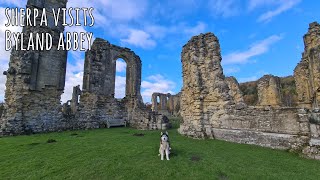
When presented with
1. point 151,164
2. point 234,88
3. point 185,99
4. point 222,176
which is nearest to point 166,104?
point 234,88

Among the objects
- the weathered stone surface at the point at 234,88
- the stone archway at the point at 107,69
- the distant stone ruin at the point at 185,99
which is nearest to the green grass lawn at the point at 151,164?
the distant stone ruin at the point at 185,99

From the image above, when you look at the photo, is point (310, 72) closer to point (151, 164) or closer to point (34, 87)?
point (151, 164)

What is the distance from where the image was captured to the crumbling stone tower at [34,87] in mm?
11719

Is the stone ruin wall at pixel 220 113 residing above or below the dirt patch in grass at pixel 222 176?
above

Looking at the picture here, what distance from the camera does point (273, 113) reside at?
7.27 m

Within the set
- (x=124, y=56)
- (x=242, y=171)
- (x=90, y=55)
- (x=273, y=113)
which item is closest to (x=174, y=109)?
(x=124, y=56)

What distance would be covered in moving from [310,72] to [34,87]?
1817 centimetres

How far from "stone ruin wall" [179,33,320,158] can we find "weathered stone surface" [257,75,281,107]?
574 centimetres

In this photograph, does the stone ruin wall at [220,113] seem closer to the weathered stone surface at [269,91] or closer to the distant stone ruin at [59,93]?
the distant stone ruin at [59,93]

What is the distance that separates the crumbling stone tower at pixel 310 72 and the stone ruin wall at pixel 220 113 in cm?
313

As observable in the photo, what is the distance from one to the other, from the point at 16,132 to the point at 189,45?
476 inches

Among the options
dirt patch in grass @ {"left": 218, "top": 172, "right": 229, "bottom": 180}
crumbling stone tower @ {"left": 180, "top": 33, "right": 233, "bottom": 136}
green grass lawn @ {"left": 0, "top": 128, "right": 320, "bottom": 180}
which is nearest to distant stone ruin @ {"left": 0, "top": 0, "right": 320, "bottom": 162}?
crumbling stone tower @ {"left": 180, "top": 33, "right": 233, "bottom": 136}

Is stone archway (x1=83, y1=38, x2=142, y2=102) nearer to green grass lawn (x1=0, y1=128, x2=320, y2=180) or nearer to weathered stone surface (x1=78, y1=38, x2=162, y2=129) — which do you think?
weathered stone surface (x1=78, y1=38, x2=162, y2=129)

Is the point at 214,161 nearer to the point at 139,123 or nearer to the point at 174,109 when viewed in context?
the point at 139,123
